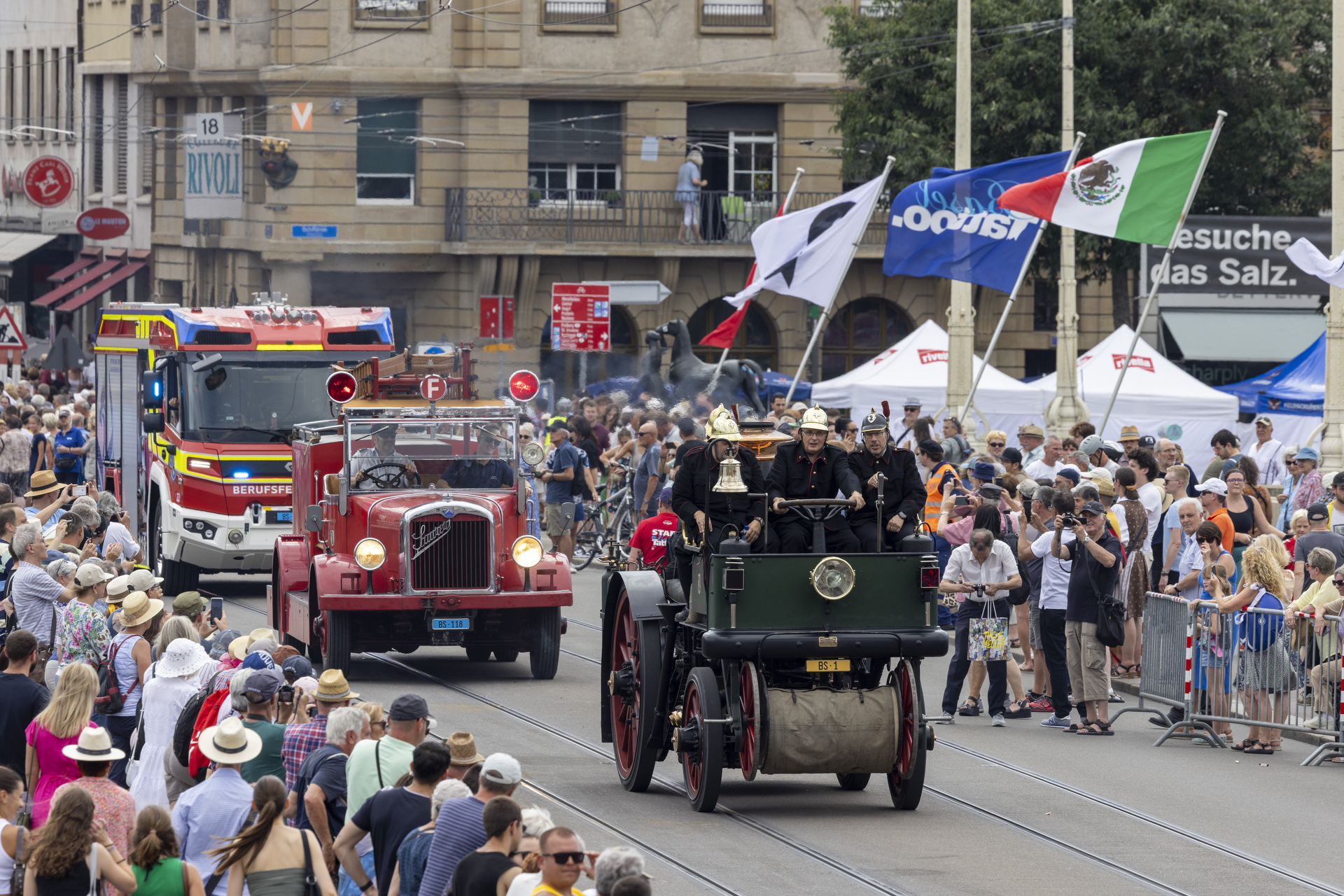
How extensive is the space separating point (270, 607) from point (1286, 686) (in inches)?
336

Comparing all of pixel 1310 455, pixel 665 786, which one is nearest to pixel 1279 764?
pixel 665 786

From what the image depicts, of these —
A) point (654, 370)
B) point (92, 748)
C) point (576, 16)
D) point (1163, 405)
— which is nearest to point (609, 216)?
point (576, 16)

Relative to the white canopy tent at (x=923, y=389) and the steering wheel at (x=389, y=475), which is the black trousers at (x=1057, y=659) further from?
the white canopy tent at (x=923, y=389)

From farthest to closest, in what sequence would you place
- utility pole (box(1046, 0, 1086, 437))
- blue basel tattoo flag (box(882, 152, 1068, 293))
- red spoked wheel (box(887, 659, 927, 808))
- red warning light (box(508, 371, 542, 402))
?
1. utility pole (box(1046, 0, 1086, 437))
2. blue basel tattoo flag (box(882, 152, 1068, 293))
3. red warning light (box(508, 371, 542, 402))
4. red spoked wheel (box(887, 659, 927, 808))

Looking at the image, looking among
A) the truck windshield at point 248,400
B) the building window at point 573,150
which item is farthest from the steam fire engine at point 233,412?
the building window at point 573,150

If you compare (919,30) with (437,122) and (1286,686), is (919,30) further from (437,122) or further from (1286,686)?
(1286,686)

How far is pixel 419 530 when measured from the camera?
15.5 m

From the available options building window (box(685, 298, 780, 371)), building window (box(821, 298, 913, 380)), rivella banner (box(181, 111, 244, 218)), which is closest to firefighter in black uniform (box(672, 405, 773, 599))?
building window (box(685, 298, 780, 371))

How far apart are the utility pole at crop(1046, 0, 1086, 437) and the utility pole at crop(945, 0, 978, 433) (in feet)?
4.15

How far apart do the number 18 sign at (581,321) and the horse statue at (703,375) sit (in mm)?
2003

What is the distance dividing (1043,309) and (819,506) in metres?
33.8

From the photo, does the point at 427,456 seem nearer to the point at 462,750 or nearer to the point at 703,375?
the point at 462,750

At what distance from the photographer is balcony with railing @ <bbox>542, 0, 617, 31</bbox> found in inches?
1682

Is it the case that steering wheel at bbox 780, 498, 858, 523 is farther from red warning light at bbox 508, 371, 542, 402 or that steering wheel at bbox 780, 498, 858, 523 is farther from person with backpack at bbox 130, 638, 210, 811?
red warning light at bbox 508, 371, 542, 402
